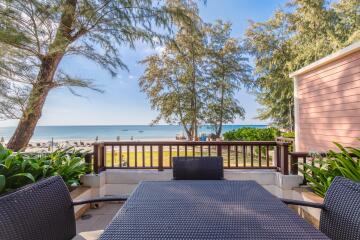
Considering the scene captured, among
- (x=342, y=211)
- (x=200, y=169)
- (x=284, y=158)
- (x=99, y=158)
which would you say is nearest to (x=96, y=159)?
(x=99, y=158)

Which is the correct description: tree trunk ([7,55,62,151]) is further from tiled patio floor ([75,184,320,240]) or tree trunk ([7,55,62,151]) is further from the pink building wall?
the pink building wall

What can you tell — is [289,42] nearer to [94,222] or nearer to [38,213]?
[94,222]

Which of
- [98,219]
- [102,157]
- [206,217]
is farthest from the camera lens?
[102,157]

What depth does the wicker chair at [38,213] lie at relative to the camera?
116 cm

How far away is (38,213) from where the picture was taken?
1.34 m

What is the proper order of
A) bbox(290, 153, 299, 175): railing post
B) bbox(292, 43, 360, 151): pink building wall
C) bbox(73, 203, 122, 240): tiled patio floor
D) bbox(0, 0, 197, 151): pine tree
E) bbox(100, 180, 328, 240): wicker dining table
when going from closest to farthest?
bbox(100, 180, 328, 240): wicker dining table → bbox(73, 203, 122, 240): tiled patio floor → bbox(290, 153, 299, 175): railing post → bbox(0, 0, 197, 151): pine tree → bbox(292, 43, 360, 151): pink building wall

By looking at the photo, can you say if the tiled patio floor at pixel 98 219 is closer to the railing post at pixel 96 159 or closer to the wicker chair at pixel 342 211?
the railing post at pixel 96 159

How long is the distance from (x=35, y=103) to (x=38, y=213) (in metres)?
3.74

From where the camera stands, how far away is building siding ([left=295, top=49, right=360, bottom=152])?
161 inches

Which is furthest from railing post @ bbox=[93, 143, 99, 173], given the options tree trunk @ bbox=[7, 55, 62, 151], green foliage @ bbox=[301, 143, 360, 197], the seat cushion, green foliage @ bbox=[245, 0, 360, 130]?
green foliage @ bbox=[245, 0, 360, 130]

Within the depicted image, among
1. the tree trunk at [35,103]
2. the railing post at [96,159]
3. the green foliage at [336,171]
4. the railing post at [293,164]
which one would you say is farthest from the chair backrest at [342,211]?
the tree trunk at [35,103]

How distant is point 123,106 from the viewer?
1085 inches

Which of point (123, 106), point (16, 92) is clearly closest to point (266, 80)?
point (16, 92)

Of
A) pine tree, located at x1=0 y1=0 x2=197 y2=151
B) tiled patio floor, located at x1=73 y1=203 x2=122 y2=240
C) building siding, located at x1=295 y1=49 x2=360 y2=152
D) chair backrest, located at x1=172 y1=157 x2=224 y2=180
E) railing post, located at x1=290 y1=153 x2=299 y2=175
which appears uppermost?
pine tree, located at x1=0 y1=0 x2=197 y2=151
